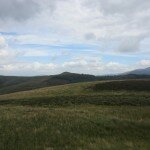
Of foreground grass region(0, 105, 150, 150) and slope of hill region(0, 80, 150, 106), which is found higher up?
slope of hill region(0, 80, 150, 106)

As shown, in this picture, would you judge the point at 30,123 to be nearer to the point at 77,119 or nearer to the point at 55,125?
the point at 55,125

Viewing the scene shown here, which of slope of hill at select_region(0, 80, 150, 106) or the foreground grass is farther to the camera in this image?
slope of hill at select_region(0, 80, 150, 106)

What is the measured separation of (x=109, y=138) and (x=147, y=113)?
12291 mm

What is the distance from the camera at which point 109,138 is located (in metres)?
21.4

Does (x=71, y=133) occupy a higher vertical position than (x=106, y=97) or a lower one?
lower

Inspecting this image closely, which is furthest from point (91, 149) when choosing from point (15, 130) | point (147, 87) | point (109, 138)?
point (147, 87)

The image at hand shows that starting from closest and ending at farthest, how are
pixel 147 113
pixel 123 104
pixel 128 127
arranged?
pixel 128 127
pixel 147 113
pixel 123 104

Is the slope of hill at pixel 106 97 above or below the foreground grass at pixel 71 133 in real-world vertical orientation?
above

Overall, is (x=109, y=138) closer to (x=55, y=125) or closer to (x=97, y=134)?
(x=97, y=134)

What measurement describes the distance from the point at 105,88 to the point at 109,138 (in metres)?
41.6

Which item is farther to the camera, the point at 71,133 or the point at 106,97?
the point at 106,97

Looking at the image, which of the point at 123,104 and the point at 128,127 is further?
the point at 123,104

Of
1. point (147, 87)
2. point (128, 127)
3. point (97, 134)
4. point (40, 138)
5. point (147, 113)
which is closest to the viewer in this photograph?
point (40, 138)

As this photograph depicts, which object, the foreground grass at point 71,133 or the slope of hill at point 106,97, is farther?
the slope of hill at point 106,97
